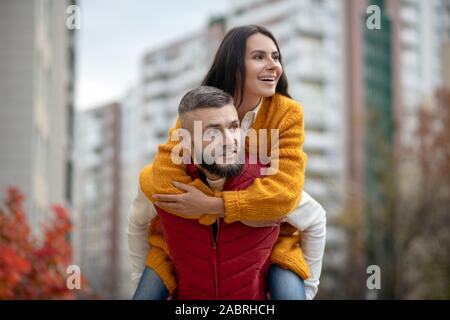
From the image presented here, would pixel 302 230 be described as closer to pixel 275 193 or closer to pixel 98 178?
pixel 275 193

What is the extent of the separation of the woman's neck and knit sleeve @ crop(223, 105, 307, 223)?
0.60ft

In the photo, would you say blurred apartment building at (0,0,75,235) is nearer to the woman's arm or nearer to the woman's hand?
the woman's arm

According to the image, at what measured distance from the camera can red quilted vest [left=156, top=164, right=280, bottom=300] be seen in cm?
315

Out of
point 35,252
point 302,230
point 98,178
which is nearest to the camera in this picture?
point 302,230

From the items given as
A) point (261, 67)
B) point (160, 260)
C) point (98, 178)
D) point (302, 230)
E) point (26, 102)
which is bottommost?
point (98, 178)

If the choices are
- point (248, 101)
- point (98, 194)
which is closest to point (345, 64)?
point (98, 194)

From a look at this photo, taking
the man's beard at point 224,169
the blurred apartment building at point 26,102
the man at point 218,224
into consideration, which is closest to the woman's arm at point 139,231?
the man at point 218,224

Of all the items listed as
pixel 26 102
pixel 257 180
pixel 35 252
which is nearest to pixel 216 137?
pixel 257 180

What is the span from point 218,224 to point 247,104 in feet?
1.40

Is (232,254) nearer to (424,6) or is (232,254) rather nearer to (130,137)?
(424,6)

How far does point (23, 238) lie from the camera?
10133 millimetres

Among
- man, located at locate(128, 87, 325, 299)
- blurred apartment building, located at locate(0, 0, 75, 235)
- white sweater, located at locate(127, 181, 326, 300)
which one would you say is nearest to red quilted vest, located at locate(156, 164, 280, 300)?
man, located at locate(128, 87, 325, 299)

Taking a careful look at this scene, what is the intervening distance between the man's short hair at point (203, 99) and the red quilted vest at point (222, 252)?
0.69 ft

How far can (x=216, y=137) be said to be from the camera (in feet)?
9.95
